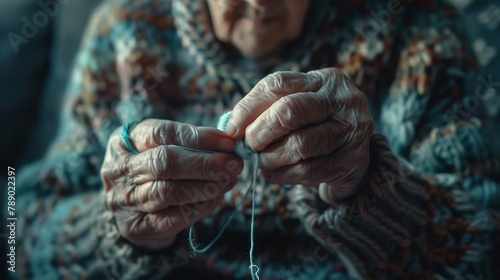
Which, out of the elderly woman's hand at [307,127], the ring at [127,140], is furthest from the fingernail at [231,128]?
the ring at [127,140]

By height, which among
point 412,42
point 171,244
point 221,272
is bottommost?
point 221,272

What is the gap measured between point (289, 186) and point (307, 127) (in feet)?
0.76

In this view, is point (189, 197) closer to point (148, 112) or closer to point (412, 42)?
point (148, 112)

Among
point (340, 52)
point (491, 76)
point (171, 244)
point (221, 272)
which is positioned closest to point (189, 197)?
point (171, 244)

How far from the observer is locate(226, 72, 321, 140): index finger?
1.83 ft

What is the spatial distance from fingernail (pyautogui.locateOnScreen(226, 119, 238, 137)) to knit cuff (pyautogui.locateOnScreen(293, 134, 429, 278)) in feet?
0.54

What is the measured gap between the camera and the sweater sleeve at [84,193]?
72 cm

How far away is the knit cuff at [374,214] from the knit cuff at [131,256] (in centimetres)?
16

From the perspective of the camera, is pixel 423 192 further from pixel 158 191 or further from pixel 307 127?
pixel 158 191

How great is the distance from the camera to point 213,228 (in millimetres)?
793

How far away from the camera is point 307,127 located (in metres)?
0.56

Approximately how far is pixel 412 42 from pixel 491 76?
0.25 meters

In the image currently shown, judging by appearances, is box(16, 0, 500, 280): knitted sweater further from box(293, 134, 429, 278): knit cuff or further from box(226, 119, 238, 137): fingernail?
box(226, 119, 238, 137): fingernail

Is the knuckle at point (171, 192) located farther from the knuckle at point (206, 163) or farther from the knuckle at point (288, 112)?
the knuckle at point (288, 112)
